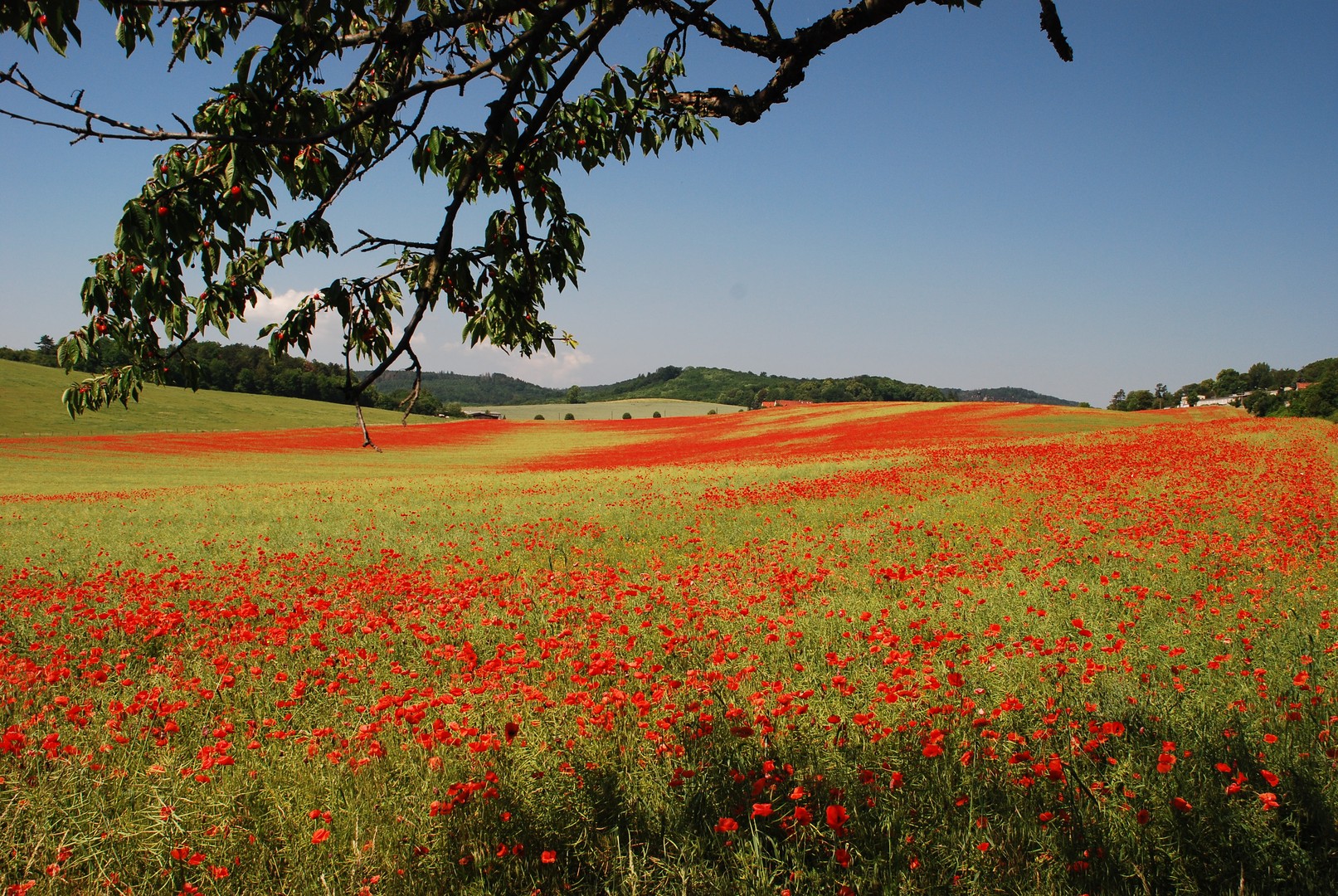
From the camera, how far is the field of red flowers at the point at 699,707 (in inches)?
115

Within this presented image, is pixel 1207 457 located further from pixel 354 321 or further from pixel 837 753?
pixel 354 321

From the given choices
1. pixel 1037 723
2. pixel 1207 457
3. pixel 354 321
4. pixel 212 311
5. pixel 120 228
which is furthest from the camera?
pixel 1207 457

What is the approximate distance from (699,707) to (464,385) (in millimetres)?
187369

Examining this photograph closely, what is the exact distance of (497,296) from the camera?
11.4 feet

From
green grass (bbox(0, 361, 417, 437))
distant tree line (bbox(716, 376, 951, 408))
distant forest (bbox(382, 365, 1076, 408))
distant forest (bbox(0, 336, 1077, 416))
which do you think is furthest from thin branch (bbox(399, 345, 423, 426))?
distant tree line (bbox(716, 376, 951, 408))

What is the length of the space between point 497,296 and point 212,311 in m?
1.26

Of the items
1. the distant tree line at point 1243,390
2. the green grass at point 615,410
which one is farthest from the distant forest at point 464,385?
the distant tree line at point 1243,390

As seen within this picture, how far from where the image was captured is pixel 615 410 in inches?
4151

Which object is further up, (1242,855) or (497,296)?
(497,296)

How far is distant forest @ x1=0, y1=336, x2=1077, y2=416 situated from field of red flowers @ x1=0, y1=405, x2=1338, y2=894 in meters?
2.11

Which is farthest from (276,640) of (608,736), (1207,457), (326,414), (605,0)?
(326,414)

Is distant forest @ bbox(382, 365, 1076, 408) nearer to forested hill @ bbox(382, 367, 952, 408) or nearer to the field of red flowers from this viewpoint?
forested hill @ bbox(382, 367, 952, 408)

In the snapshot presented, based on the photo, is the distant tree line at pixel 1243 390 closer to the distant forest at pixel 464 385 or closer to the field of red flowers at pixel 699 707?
the distant forest at pixel 464 385

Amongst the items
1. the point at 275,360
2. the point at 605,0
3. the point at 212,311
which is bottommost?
the point at 275,360
